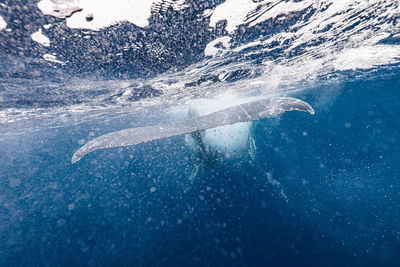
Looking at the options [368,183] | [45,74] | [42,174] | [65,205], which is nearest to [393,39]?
[45,74]

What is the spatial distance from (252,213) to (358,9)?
15076 mm

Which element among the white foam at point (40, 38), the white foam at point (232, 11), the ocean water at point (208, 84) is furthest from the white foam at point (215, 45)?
the white foam at point (40, 38)

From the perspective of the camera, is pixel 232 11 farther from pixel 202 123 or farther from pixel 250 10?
pixel 202 123

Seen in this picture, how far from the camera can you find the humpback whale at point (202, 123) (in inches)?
139

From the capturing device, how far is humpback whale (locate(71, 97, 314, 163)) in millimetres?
3527

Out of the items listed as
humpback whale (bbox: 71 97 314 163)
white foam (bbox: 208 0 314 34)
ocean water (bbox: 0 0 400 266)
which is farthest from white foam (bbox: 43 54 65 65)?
white foam (bbox: 208 0 314 34)

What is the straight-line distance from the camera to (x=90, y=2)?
333 centimetres

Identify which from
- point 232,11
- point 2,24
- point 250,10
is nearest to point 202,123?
point 232,11

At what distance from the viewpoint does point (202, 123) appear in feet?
13.8

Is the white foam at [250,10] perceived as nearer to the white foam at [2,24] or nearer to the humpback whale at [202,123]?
the humpback whale at [202,123]

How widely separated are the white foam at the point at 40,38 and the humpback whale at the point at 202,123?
309cm

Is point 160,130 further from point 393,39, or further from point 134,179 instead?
point 134,179

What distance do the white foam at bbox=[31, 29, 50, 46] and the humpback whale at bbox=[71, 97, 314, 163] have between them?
3.09 metres

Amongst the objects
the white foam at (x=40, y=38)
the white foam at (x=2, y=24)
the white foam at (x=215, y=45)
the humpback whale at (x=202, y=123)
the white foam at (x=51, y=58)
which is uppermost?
the white foam at (x=2, y=24)
